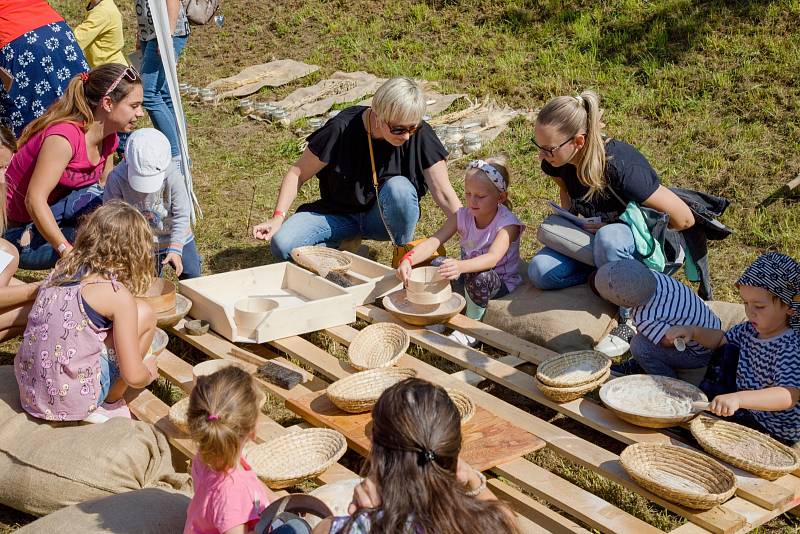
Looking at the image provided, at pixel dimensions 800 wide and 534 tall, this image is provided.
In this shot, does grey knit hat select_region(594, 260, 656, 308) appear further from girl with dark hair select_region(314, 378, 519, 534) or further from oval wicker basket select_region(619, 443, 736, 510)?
girl with dark hair select_region(314, 378, 519, 534)

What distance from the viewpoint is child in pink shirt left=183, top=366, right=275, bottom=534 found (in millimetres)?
2334

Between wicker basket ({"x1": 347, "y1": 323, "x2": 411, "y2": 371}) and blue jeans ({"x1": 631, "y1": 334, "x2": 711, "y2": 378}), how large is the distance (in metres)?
1.05

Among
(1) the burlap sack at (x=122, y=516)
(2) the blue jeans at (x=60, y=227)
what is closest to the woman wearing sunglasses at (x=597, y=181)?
(1) the burlap sack at (x=122, y=516)

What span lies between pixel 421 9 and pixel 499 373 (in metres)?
7.09

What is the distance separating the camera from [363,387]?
11.6 ft

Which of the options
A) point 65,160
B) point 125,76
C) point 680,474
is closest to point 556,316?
point 680,474

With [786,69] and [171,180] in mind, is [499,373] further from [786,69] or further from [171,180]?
[786,69]

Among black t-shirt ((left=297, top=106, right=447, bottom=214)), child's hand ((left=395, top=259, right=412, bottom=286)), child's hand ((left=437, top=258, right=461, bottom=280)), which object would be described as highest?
black t-shirt ((left=297, top=106, right=447, bottom=214))

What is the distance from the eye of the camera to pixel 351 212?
5.32m

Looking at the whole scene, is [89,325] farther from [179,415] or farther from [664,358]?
[664,358]

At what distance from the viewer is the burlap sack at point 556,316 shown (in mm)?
4188

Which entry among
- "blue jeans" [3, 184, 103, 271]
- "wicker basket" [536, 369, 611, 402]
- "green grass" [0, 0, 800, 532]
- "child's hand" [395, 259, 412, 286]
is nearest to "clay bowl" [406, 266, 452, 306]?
"child's hand" [395, 259, 412, 286]

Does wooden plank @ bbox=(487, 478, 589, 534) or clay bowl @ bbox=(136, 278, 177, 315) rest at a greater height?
clay bowl @ bbox=(136, 278, 177, 315)

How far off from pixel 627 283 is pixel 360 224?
6.45ft
